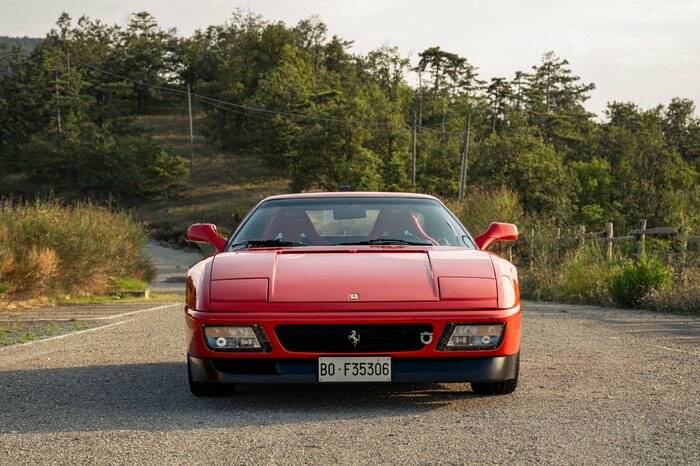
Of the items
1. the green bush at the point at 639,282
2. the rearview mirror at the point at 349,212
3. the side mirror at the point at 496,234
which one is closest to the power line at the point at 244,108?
the green bush at the point at 639,282

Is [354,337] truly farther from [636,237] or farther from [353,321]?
[636,237]

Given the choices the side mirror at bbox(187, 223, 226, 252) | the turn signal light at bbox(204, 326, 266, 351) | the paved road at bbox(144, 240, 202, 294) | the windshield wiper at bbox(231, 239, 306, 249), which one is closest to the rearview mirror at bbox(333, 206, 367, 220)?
the windshield wiper at bbox(231, 239, 306, 249)

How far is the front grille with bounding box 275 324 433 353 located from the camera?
6.23m

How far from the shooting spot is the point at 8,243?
19375 millimetres

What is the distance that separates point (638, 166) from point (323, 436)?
89.1 meters

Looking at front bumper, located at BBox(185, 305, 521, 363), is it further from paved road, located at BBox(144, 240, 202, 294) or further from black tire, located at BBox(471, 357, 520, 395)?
paved road, located at BBox(144, 240, 202, 294)

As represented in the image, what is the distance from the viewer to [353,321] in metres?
6.18

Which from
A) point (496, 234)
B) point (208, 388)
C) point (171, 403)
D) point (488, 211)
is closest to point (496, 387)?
point (496, 234)

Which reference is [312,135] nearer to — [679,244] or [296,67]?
[296,67]

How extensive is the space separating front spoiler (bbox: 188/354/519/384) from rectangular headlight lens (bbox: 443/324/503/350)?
0.30 ft

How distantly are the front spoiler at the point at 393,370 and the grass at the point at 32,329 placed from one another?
569cm

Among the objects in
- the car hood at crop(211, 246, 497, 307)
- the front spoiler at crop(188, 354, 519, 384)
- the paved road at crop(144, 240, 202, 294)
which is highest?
the car hood at crop(211, 246, 497, 307)

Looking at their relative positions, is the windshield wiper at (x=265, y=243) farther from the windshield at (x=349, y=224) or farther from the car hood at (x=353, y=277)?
the car hood at (x=353, y=277)

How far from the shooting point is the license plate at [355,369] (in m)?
6.18
